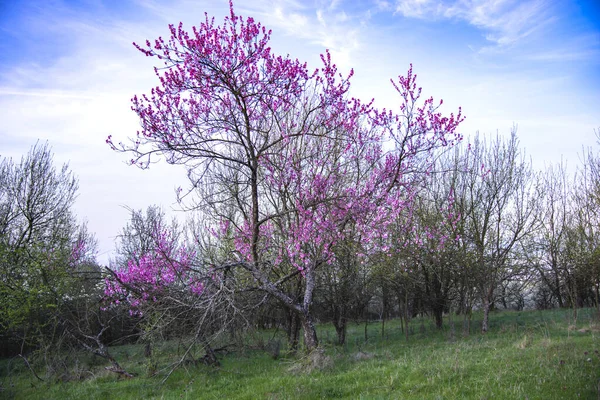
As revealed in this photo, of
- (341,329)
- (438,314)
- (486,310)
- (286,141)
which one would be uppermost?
(286,141)

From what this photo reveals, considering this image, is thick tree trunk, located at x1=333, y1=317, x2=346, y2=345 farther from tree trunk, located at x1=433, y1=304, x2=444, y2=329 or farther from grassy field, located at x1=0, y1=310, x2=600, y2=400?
tree trunk, located at x1=433, y1=304, x2=444, y2=329

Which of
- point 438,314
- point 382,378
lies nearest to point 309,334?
point 382,378

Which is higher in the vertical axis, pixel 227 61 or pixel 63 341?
pixel 227 61

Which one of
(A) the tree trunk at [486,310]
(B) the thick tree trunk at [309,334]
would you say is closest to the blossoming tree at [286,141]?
(B) the thick tree trunk at [309,334]

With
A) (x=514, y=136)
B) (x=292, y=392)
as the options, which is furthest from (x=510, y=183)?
(x=292, y=392)

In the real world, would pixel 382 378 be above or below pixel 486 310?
below

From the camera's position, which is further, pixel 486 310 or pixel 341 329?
pixel 486 310

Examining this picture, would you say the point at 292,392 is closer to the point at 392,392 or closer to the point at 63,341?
the point at 392,392

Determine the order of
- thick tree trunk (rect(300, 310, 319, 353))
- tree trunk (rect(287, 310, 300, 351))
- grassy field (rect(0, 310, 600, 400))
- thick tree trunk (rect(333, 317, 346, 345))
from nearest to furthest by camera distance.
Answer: grassy field (rect(0, 310, 600, 400)) → thick tree trunk (rect(300, 310, 319, 353)) → tree trunk (rect(287, 310, 300, 351)) → thick tree trunk (rect(333, 317, 346, 345))

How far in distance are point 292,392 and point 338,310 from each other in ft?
25.3

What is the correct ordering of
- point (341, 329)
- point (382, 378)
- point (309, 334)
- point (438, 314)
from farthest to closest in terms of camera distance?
1. point (438, 314)
2. point (341, 329)
3. point (309, 334)
4. point (382, 378)

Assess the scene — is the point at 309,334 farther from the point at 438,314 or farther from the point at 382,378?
the point at 438,314

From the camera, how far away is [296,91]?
9.96m

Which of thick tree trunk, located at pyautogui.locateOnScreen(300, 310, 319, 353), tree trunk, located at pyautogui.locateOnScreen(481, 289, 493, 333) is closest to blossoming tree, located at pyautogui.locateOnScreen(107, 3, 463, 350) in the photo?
thick tree trunk, located at pyautogui.locateOnScreen(300, 310, 319, 353)
